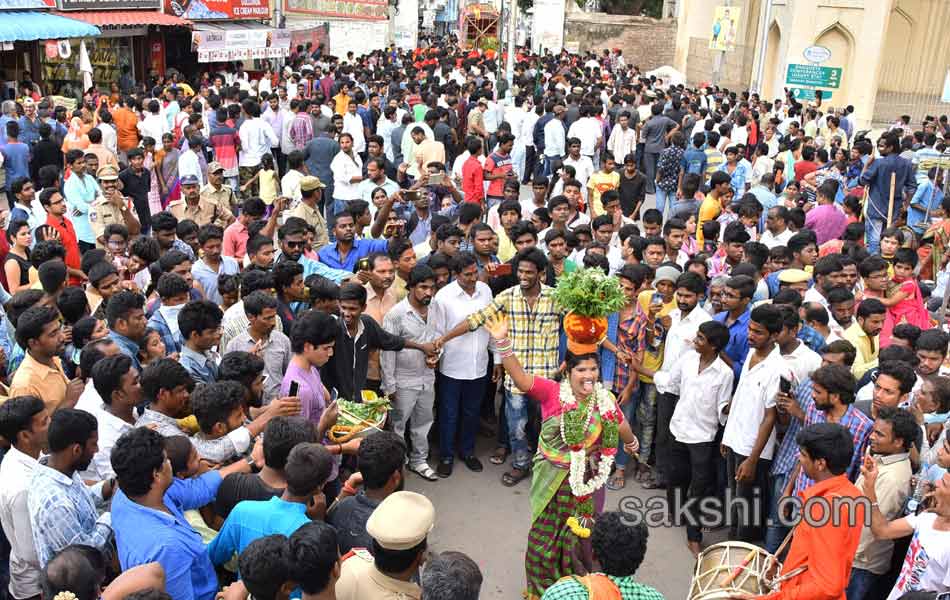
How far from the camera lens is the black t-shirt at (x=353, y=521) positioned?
3510 mm

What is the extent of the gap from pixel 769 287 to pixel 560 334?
1.76 meters

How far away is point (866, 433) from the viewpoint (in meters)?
4.25

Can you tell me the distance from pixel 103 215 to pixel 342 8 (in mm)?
26247

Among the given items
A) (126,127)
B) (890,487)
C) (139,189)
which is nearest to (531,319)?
(890,487)

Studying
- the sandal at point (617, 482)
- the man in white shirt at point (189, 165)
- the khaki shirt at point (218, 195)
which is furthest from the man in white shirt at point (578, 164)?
the sandal at point (617, 482)

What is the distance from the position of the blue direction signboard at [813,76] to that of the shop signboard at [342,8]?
54.2ft

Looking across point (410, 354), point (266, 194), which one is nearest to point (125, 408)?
point (410, 354)

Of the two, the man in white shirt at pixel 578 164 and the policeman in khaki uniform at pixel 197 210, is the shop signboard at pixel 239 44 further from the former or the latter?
the policeman in khaki uniform at pixel 197 210

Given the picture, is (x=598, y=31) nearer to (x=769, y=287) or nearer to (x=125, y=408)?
(x=769, y=287)

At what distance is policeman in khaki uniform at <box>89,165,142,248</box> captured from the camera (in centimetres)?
799

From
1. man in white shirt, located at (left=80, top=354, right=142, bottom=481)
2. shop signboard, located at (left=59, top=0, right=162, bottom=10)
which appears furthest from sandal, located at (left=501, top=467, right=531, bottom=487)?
shop signboard, located at (left=59, top=0, right=162, bottom=10)

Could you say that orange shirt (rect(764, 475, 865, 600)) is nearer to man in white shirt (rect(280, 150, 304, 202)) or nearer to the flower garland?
the flower garland

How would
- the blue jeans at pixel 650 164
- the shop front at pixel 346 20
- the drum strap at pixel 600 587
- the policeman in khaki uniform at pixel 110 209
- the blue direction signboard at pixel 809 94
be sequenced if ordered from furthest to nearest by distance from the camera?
the shop front at pixel 346 20, the blue direction signboard at pixel 809 94, the blue jeans at pixel 650 164, the policeman in khaki uniform at pixel 110 209, the drum strap at pixel 600 587

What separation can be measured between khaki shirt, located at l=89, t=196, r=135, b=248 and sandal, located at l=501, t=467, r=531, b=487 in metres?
4.60
